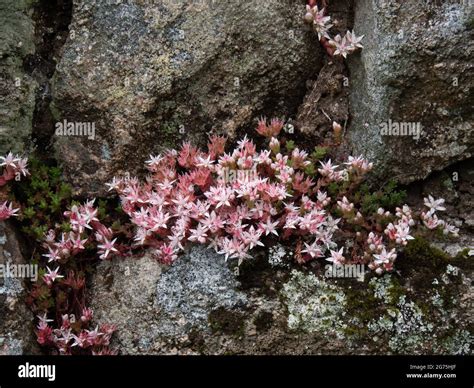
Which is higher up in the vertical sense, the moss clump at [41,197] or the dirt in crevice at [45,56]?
the dirt in crevice at [45,56]

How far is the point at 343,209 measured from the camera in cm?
706

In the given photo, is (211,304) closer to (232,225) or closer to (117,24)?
(232,225)

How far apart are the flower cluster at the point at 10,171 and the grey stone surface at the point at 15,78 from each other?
183 mm

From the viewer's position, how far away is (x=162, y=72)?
7348 millimetres

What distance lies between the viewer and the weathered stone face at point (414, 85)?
22.9ft

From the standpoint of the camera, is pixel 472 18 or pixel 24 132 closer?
pixel 472 18

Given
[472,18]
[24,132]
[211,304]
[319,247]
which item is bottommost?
[211,304]

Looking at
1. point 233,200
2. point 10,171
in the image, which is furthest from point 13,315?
point 233,200

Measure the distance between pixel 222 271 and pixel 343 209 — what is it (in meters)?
1.37

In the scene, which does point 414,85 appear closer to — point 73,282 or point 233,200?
point 233,200

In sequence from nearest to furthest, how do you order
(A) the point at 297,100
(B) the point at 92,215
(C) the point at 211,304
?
1. (C) the point at 211,304
2. (B) the point at 92,215
3. (A) the point at 297,100

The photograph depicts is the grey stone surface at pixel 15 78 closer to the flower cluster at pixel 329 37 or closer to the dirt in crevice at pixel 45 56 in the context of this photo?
the dirt in crevice at pixel 45 56


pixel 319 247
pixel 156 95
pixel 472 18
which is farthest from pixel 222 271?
pixel 472 18

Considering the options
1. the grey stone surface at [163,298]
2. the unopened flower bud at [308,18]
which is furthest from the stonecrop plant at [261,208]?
the unopened flower bud at [308,18]
